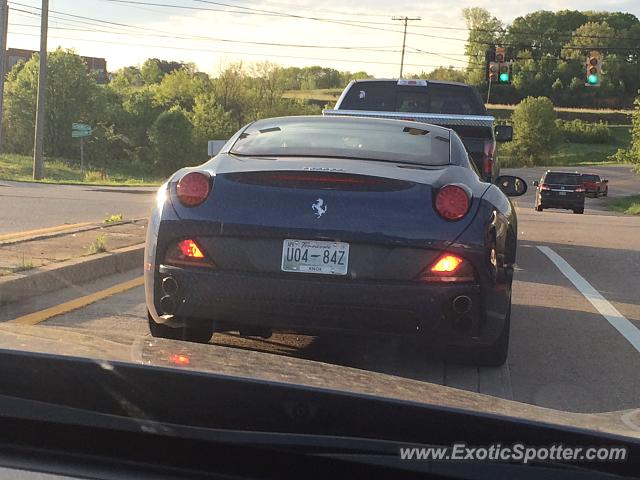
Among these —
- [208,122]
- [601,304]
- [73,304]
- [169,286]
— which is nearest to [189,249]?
[169,286]

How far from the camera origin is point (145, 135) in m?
91.8

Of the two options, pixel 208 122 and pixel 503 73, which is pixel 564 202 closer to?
pixel 503 73

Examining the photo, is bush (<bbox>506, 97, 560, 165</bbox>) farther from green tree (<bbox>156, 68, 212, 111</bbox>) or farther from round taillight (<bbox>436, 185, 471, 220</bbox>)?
round taillight (<bbox>436, 185, 471, 220</bbox>)

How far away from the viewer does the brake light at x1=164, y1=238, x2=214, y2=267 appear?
4539mm

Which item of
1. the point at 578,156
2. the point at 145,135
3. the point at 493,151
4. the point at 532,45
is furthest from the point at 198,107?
the point at 493,151

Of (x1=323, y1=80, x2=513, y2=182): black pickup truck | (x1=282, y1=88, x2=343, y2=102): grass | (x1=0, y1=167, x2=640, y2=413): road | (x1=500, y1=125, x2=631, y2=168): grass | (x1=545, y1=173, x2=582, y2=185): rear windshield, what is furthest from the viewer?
(x1=282, y1=88, x2=343, y2=102): grass

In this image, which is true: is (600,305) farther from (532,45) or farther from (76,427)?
(532,45)

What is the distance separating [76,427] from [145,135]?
92.3m

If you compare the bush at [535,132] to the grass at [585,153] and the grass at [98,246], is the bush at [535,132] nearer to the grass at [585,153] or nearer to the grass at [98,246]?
the grass at [585,153]

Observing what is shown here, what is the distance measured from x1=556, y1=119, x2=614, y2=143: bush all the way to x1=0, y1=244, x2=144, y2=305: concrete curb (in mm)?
118551

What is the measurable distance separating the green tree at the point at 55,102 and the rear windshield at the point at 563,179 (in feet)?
197

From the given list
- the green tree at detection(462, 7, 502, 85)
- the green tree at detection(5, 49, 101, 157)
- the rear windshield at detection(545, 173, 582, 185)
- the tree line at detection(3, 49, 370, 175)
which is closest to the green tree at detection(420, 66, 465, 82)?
the green tree at detection(462, 7, 502, 85)

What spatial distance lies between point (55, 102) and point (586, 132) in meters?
76.9

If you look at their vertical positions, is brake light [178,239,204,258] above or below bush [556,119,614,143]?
below
